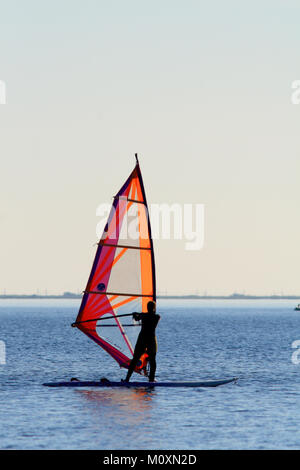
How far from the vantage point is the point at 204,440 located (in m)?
21.3

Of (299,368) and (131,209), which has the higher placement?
(131,209)

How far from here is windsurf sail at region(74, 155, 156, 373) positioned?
30.5 meters

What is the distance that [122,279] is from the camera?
30.6 metres

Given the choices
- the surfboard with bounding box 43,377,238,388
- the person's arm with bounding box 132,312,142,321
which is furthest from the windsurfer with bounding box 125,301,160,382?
the surfboard with bounding box 43,377,238,388

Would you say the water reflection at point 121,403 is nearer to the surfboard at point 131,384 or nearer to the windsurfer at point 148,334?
the surfboard at point 131,384

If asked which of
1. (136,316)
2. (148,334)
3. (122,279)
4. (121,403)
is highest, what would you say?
(122,279)

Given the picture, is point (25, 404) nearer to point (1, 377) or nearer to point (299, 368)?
point (1, 377)

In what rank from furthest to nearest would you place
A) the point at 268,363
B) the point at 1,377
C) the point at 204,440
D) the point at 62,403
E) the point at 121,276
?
the point at 268,363
the point at 1,377
the point at 121,276
the point at 62,403
the point at 204,440

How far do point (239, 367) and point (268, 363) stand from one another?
3957 mm

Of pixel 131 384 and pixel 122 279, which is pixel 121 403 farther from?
pixel 122 279

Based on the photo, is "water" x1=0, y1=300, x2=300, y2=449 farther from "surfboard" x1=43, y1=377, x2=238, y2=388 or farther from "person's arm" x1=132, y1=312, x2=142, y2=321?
"person's arm" x1=132, y1=312, x2=142, y2=321

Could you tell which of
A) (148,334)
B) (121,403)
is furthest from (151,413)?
(148,334)
